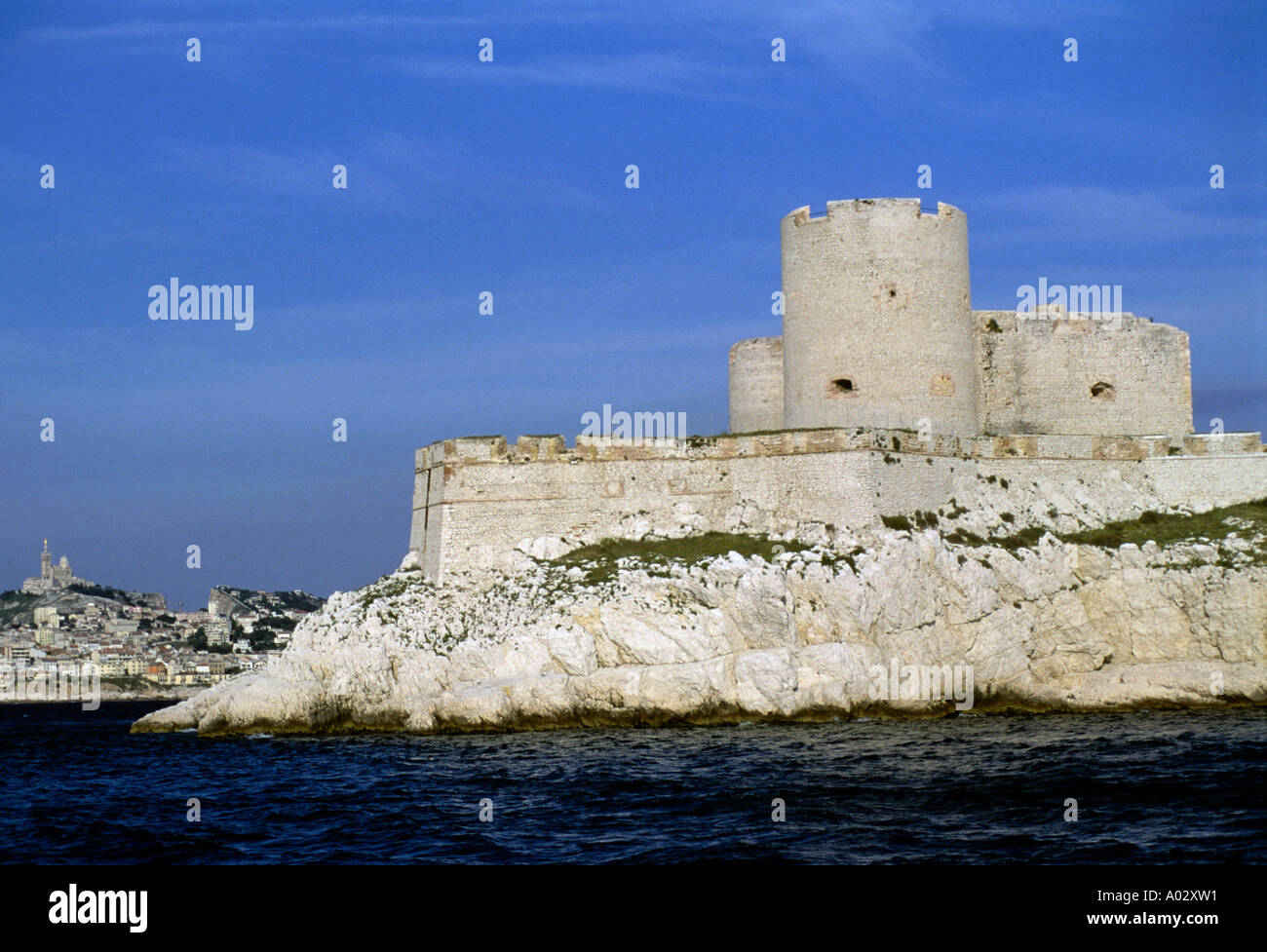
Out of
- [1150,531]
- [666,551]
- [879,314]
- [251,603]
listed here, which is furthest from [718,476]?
[251,603]

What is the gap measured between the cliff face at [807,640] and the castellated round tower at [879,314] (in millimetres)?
4010

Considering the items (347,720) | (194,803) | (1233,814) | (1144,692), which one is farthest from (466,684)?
(1233,814)

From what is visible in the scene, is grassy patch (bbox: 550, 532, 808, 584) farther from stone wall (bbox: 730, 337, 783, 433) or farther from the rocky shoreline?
Answer: stone wall (bbox: 730, 337, 783, 433)

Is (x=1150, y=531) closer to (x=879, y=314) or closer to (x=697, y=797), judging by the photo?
(x=879, y=314)

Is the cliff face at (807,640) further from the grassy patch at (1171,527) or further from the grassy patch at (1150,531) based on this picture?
the grassy patch at (1171,527)

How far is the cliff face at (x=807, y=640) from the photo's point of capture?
2955cm

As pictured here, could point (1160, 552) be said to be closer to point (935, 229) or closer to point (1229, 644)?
point (1229, 644)

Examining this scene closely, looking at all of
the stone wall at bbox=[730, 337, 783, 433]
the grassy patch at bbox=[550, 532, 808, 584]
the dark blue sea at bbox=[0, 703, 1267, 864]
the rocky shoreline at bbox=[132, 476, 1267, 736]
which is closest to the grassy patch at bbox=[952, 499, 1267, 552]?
the rocky shoreline at bbox=[132, 476, 1267, 736]

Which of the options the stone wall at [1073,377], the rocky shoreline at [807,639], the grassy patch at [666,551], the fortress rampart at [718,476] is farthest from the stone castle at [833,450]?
the rocky shoreline at [807,639]

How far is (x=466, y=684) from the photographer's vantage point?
30.5 metres

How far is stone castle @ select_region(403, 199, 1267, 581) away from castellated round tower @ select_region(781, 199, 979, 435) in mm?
33

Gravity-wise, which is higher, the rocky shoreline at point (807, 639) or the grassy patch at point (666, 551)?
the grassy patch at point (666, 551)

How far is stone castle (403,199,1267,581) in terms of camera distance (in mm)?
34219

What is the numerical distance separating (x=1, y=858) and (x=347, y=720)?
539 inches
